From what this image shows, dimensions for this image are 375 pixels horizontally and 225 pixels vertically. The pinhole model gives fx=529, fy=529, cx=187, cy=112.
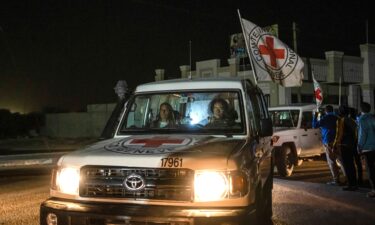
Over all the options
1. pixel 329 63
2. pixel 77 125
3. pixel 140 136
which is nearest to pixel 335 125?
pixel 140 136

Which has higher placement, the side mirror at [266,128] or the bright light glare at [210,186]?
the side mirror at [266,128]

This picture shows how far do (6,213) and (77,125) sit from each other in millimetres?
38684

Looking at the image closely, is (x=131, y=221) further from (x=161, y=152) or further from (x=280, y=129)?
(x=280, y=129)

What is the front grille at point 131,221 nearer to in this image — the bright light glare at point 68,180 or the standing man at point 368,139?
the bright light glare at point 68,180

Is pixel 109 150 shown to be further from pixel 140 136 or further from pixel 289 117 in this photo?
pixel 289 117

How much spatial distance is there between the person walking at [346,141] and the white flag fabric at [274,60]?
115 inches

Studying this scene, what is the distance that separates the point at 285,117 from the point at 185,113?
847cm

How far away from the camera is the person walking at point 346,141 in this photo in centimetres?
1010

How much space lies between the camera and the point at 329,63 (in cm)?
3334

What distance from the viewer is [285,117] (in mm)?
14320

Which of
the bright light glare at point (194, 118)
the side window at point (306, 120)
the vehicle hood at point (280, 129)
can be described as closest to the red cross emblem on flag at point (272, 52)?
the vehicle hood at point (280, 129)

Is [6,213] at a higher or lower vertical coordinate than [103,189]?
lower

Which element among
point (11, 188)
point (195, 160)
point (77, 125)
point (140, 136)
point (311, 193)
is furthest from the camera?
point (77, 125)

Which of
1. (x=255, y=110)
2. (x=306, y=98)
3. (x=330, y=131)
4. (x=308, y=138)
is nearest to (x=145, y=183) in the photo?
(x=255, y=110)
